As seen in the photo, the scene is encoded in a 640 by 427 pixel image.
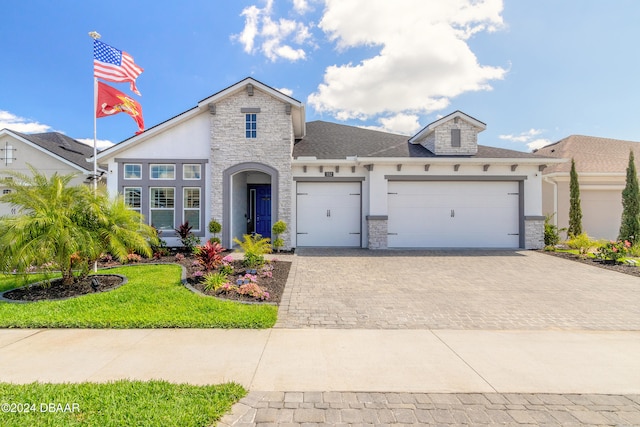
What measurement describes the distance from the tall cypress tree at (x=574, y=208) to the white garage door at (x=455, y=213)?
3.30 m

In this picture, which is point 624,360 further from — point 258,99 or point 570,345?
point 258,99

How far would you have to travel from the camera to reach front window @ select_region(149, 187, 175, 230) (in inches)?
478

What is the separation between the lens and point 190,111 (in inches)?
466

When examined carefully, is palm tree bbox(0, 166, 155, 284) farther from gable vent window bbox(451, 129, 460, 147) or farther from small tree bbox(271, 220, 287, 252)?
gable vent window bbox(451, 129, 460, 147)

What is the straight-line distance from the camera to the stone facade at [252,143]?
1170cm

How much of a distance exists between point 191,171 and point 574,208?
57.7ft

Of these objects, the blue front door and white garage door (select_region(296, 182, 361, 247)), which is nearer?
white garage door (select_region(296, 182, 361, 247))

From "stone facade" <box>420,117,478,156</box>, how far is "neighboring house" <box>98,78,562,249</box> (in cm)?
4

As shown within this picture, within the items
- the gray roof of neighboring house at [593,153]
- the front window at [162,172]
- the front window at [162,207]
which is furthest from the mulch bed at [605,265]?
the front window at [162,172]

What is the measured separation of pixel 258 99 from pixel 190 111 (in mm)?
2901

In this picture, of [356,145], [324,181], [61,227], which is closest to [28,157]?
[61,227]

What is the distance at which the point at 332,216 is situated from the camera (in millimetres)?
12648

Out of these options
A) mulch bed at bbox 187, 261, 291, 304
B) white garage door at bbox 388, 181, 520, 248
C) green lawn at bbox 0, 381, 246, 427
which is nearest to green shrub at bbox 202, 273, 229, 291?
mulch bed at bbox 187, 261, 291, 304

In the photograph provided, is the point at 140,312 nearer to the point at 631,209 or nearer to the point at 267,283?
the point at 267,283
